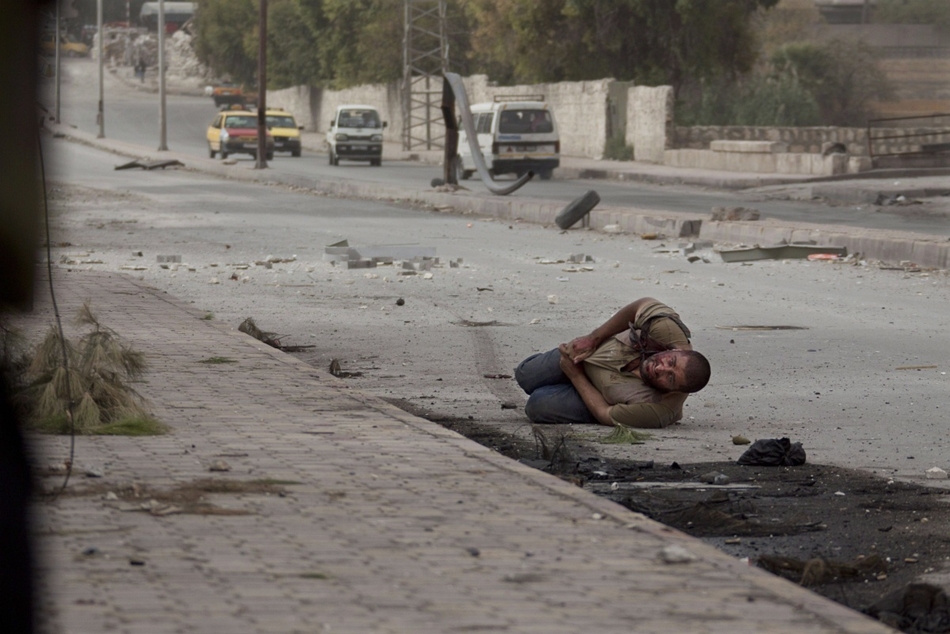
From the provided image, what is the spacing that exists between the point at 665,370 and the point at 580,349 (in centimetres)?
54

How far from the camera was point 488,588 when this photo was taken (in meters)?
3.99

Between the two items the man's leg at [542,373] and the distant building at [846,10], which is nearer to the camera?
the man's leg at [542,373]

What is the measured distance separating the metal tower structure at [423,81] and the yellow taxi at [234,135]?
6.41m

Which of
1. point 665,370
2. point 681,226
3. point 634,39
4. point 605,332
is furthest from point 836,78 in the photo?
point 665,370

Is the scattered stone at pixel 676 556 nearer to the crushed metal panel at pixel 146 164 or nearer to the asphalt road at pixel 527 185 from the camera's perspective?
the asphalt road at pixel 527 185

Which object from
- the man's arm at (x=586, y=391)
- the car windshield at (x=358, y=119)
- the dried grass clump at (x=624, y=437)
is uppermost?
the car windshield at (x=358, y=119)

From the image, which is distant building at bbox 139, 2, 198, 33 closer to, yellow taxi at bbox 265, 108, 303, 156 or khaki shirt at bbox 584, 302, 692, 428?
yellow taxi at bbox 265, 108, 303, 156

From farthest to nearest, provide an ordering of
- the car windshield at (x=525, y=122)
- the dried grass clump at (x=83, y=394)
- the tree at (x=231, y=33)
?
the tree at (x=231, y=33), the car windshield at (x=525, y=122), the dried grass clump at (x=83, y=394)

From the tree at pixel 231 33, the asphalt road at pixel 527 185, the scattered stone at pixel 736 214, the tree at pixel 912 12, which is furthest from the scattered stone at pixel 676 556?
the tree at pixel 231 33

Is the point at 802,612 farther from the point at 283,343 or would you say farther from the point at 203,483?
the point at 283,343

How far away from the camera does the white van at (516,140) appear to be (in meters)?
38.5

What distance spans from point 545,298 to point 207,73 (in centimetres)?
10155

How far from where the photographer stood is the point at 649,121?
45625 mm

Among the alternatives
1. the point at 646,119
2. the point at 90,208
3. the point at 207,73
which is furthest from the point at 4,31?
the point at 207,73
